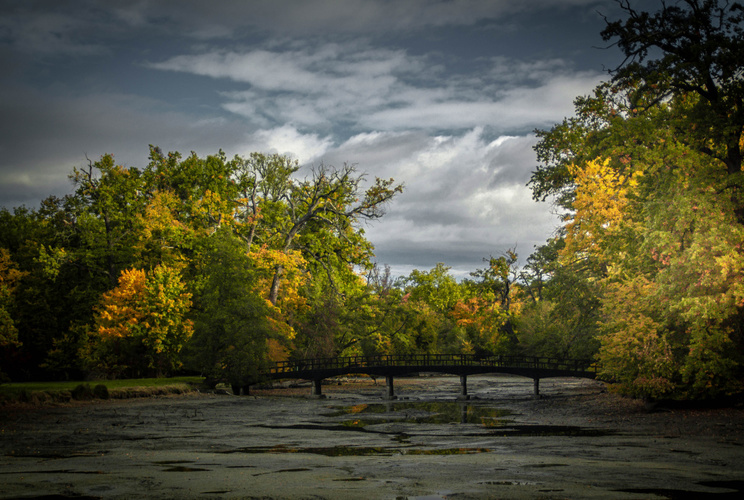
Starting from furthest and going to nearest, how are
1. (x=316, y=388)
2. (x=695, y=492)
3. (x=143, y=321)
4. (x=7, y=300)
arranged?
(x=316, y=388) → (x=7, y=300) → (x=143, y=321) → (x=695, y=492)

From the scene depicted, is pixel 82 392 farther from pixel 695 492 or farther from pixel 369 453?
pixel 695 492

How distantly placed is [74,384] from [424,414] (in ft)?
59.4

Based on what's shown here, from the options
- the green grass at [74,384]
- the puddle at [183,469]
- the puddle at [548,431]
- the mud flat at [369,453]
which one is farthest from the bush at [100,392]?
the puddle at [183,469]

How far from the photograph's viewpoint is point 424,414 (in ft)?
99.3

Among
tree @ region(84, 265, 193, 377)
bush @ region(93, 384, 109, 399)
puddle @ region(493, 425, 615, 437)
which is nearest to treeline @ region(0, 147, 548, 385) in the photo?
tree @ region(84, 265, 193, 377)

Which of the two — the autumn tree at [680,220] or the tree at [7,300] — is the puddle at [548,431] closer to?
the autumn tree at [680,220]

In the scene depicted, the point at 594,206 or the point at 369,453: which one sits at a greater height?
the point at 594,206

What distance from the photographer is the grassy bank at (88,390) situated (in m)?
27.5

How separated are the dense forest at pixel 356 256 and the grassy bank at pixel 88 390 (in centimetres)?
244

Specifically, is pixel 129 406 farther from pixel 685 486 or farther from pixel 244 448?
pixel 685 486

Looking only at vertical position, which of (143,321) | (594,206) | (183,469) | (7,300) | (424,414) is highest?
(594,206)

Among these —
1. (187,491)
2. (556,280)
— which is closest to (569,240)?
(556,280)

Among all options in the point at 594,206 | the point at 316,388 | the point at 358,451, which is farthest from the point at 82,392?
the point at 594,206

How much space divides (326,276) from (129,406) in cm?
2123
